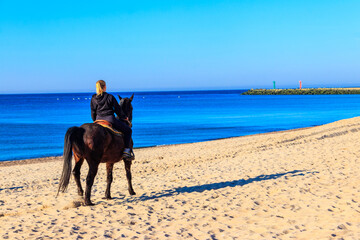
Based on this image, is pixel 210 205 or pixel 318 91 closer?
pixel 210 205

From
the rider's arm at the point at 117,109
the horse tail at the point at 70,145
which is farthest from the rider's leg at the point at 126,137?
the horse tail at the point at 70,145

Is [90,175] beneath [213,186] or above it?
above

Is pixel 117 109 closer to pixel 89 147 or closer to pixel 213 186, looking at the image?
pixel 89 147

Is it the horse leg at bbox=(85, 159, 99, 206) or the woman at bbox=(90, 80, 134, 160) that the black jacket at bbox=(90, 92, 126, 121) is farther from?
the horse leg at bbox=(85, 159, 99, 206)

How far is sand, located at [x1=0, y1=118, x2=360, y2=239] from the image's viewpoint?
21.4 ft

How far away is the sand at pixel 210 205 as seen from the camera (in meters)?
6.54

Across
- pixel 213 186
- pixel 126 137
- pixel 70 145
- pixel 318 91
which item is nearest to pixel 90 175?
pixel 70 145

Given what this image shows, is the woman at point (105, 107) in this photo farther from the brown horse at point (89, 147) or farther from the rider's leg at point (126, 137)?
the brown horse at point (89, 147)

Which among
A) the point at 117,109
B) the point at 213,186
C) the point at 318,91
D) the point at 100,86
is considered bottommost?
the point at 213,186

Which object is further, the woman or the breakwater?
the breakwater

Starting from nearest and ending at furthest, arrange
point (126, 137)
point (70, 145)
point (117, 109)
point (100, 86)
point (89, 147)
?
point (70, 145)
point (89, 147)
point (100, 86)
point (117, 109)
point (126, 137)

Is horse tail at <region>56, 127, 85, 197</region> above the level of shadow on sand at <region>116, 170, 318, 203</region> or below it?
above

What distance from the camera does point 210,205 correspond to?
8.40 meters

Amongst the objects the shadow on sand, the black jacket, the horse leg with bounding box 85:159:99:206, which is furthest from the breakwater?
the horse leg with bounding box 85:159:99:206
